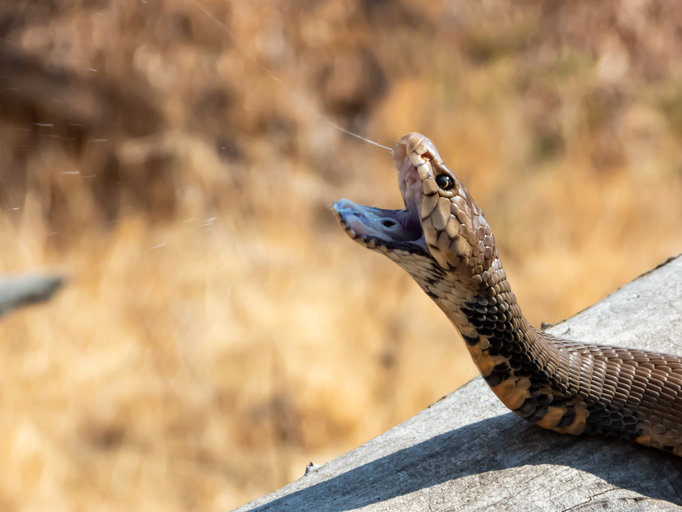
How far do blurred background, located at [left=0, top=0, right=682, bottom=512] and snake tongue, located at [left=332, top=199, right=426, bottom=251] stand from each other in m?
4.42

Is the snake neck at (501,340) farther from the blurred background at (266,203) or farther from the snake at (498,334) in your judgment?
the blurred background at (266,203)

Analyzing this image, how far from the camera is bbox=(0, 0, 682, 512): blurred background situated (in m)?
5.97

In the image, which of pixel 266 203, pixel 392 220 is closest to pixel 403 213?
pixel 392 220

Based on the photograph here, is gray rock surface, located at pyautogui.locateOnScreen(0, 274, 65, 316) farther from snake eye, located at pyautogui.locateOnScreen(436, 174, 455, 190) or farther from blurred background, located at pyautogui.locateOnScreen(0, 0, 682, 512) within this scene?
snake eye, located at pyautogui.locateOnScreen(436, 174, 455, 190)

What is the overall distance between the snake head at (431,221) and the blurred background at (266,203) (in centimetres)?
446

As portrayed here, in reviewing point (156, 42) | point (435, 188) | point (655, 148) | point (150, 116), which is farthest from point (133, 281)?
point (655, 148)

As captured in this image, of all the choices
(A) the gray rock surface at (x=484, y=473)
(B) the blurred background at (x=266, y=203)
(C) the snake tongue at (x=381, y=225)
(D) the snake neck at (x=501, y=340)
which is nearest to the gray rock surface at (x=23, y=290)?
(B) the blurred background at (x=266, y=203)

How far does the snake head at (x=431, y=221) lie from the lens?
178cm

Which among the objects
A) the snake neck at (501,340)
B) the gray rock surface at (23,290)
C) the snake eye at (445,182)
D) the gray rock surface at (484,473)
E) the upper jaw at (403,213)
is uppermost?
the snake eye at (445,182)

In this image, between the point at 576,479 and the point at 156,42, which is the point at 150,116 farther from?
the point at 576,479

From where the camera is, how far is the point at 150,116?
7109mm

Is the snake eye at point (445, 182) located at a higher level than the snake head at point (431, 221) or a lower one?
higher

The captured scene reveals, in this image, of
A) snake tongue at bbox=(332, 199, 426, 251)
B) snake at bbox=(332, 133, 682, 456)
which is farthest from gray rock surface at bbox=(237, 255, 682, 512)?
snake tongue at bbox=(332, 199, 426, 251)

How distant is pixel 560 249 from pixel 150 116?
5.09m
